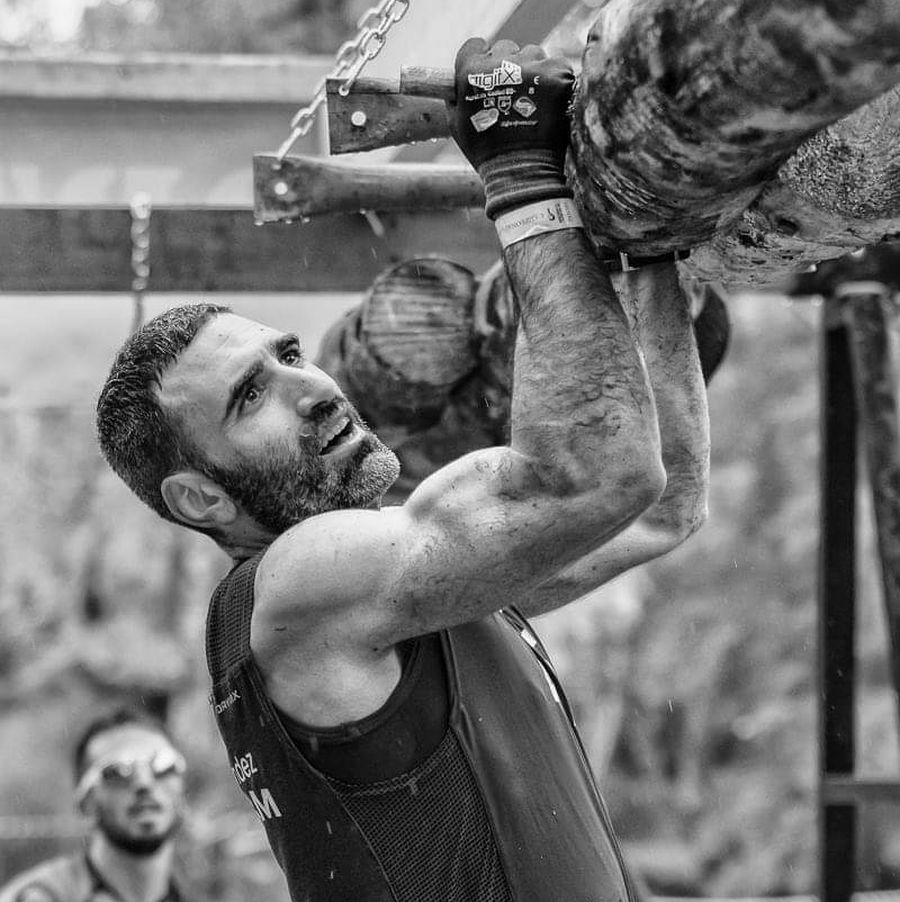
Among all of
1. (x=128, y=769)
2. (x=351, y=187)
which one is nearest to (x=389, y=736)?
(x=351, y=187)

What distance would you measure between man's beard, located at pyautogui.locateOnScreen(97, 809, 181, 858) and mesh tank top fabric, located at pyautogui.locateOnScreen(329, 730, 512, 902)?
4491mm

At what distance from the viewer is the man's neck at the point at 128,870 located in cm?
681

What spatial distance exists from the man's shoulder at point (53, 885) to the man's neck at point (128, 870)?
3.7 inches

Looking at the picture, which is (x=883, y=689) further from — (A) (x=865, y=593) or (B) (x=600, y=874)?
(B) (x=600, y=874)

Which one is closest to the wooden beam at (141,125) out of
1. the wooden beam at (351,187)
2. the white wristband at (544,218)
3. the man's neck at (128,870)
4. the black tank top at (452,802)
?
the wooden beam at (351,187)

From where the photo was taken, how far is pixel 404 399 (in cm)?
398

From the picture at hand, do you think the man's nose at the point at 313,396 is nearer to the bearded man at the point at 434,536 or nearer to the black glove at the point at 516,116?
the bearded man at the point at 434,536

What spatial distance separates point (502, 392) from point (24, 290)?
1.28m

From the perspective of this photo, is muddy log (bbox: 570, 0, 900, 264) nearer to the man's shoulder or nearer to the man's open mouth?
the man's open mouth

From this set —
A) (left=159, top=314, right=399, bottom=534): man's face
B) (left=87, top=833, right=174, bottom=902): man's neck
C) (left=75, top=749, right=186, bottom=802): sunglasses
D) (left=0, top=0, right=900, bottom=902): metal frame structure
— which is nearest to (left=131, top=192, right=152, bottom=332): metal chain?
(left=0, top=0, right=900, bottom=902): metal frame structure

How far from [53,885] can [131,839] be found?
1.39 feet

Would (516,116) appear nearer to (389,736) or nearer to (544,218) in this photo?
(544,218)

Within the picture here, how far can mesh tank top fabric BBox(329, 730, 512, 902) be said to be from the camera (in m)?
2.47

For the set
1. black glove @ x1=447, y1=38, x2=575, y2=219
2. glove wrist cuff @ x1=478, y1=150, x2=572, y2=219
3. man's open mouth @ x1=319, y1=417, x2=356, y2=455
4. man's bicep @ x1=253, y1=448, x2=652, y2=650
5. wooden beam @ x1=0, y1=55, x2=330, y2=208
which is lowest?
man's bicep @ x1=253, y1=448, x2=652, y2=650
